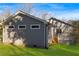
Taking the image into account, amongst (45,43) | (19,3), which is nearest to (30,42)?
(45,43)

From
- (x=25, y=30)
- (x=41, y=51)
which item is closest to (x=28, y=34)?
(x=25, y=30)

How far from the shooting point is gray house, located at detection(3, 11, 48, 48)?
589cm

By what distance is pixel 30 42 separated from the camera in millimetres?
5922

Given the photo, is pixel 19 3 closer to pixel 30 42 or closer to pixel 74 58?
pixel 30 42

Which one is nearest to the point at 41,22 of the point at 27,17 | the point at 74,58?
the point at 27,17

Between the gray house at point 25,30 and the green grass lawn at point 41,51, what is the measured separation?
0.08 meters

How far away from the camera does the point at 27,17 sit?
5.92 meters

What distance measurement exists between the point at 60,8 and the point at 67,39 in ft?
1.54

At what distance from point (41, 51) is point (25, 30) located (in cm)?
39

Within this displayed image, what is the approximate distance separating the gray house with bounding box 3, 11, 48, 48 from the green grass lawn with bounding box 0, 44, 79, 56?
0.08m

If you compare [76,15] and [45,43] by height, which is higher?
[76,15]

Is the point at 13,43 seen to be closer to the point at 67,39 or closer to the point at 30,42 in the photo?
the point at 30,42

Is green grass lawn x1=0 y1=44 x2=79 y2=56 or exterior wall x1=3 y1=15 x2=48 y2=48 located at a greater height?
exterior wall x1=3 y1=15 x2=48 y2=48

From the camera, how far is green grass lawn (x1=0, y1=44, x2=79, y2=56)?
5.85 m
